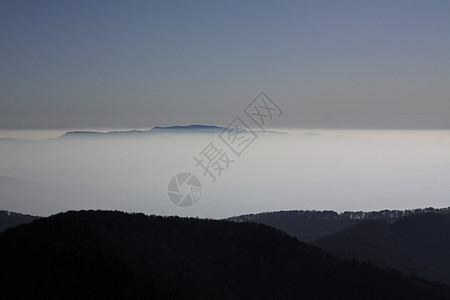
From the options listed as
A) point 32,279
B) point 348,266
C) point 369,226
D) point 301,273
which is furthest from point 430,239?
point 32,279

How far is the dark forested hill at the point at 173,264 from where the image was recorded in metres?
43.6

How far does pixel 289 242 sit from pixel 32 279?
44511 millimetres

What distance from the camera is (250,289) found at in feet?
219

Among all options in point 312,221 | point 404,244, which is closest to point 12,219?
point 312,221

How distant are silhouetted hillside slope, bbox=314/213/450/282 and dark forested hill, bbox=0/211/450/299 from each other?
71.9ft

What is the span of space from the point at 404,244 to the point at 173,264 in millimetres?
80255

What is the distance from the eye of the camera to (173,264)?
63906mm

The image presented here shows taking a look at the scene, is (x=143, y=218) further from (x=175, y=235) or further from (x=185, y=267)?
(x=185, y=267)

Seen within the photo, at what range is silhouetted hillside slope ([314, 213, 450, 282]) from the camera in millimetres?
101000

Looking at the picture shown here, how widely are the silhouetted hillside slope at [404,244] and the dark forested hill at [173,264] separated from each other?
71.9 feet

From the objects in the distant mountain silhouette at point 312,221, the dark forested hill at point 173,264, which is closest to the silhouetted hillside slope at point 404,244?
the dark forested hill at point 173,264

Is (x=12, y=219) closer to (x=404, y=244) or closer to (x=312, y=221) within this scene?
(x=312, y=221)

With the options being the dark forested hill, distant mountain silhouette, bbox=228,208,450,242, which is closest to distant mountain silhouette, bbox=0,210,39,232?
distant mountain silhouette, bbox=228,208,450,242

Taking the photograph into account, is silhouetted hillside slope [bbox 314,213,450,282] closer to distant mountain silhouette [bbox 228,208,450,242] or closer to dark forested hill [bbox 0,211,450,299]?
dark forested hill [bbox 0,211,450,299]
